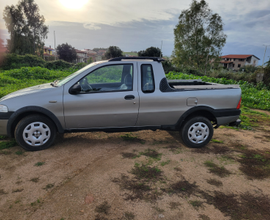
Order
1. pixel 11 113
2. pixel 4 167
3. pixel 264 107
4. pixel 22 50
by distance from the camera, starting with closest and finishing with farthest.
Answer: pixel 4 167 → pixel 11 113 → pixel 264 107 → pixel 22 50

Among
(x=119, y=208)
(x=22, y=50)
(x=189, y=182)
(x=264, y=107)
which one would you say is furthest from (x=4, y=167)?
(x=22, y=50)

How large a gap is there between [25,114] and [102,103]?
155 centimetres

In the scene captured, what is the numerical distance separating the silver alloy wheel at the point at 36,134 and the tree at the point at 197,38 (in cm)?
3823

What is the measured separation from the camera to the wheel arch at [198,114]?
4469 mm

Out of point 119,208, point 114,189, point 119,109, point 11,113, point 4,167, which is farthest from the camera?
point 119,109

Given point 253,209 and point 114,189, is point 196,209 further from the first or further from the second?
point 114,189

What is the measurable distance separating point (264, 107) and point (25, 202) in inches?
409

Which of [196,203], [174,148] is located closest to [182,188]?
[196,203]

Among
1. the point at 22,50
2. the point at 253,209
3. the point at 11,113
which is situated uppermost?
the point at 22,50

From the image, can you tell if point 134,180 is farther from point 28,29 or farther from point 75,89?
point 28,29

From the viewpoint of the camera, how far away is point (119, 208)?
2652 mm

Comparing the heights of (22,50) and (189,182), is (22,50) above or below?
above

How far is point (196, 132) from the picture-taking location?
15.1ft

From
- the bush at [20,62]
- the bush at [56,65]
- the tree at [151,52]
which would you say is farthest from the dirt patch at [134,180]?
the tree at [151,52]
